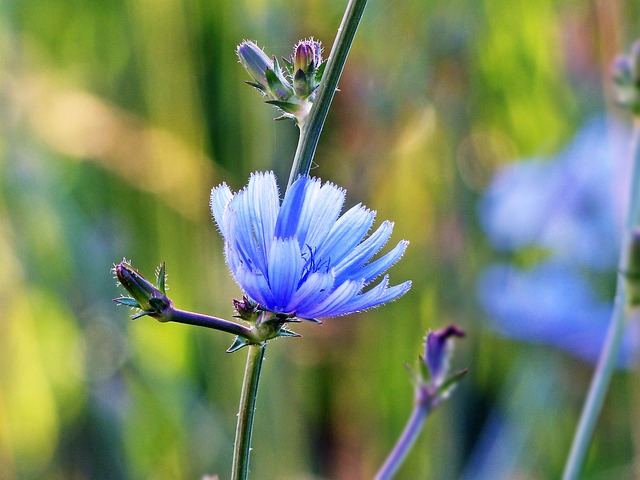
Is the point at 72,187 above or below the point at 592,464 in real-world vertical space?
above

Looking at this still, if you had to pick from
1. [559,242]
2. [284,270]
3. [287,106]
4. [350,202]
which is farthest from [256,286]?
[559,242]

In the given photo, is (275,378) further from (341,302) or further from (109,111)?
(341,302)

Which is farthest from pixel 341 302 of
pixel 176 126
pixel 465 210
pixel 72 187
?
pixel 72 187

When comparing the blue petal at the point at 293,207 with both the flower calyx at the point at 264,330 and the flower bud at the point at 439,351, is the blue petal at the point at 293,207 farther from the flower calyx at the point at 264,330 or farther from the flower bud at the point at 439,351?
the flower bud at the point at 439,351

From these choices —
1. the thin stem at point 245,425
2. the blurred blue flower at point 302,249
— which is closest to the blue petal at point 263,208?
the blurred blue flower at point 302,249

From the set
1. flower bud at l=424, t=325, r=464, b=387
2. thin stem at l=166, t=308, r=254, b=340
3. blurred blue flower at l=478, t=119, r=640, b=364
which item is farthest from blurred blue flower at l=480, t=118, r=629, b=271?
thin stem at l=166, t=308, r=254, b=340

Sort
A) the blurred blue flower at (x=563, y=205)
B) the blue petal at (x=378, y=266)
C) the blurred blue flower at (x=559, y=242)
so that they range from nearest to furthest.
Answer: the blue petal at (x=378, y=266), the blurred blue flower at (x=559, y=242), the blurred blue flower at (x=563, y=205)
